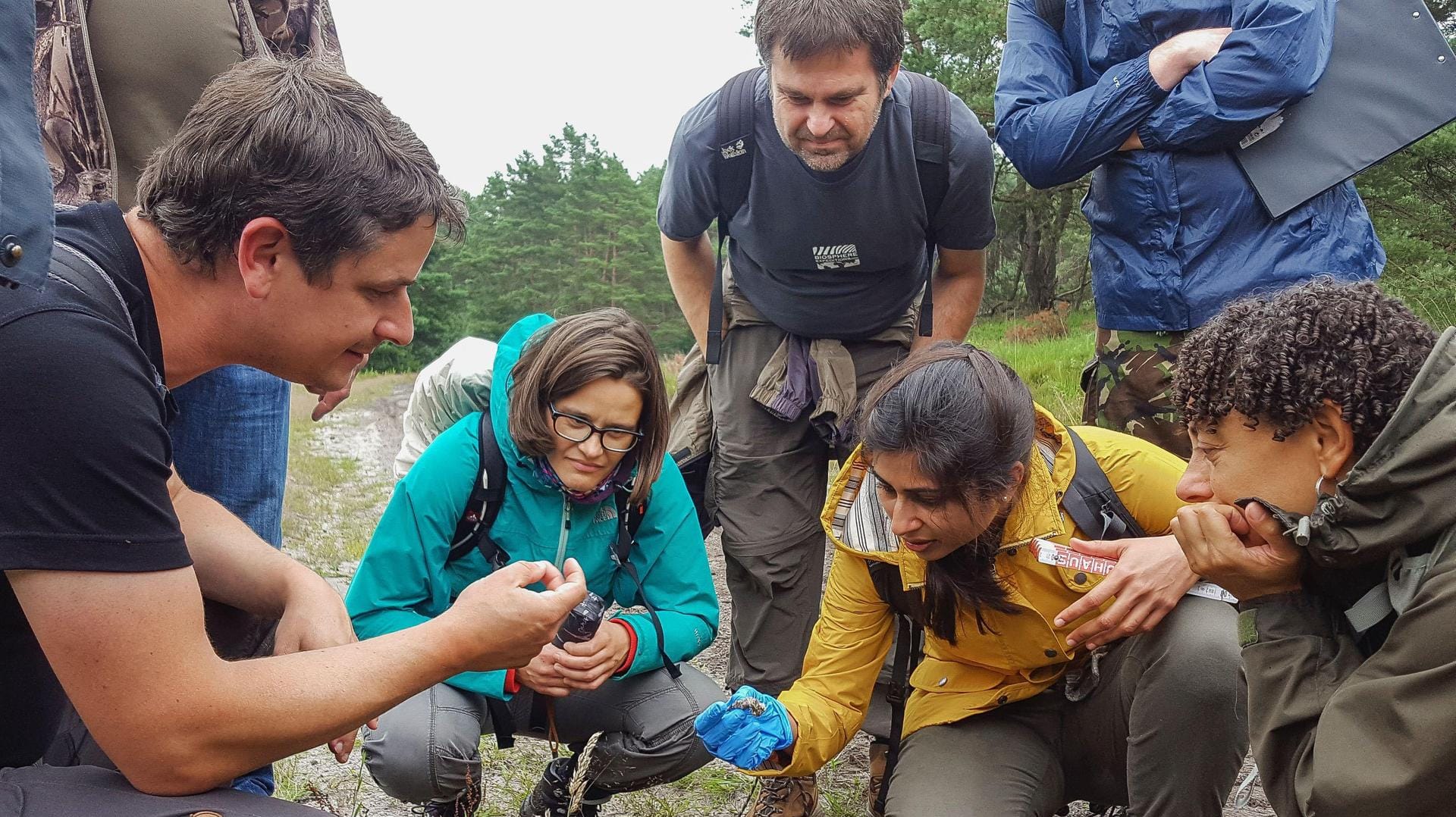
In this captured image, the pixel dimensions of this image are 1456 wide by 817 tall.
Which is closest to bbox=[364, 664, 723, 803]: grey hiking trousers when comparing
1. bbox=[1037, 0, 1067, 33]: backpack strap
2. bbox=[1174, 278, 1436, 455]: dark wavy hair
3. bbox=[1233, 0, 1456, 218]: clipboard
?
bbox=[1174, 278, 1436, 455]: dark wavy hair

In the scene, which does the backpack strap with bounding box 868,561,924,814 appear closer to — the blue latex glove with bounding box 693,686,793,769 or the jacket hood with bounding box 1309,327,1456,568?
the blue latex glove with bounding box 693,686,793,769

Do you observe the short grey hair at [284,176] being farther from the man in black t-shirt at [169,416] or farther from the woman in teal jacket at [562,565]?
the woman in teal jacket at [562,565]

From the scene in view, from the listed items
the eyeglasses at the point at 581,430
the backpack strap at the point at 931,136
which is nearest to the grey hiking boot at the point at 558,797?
the eyeglasses at the point at 581,430

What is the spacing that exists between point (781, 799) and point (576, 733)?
0.66 meters

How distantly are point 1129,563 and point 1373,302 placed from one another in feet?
2.99

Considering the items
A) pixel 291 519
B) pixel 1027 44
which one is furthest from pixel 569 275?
pixel 1027 44

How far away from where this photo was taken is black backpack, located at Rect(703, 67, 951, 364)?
3.94 metres

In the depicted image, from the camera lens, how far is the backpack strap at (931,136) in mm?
3936

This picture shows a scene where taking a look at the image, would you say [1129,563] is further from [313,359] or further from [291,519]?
[291,519]

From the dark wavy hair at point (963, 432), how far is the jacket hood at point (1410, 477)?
0.86m

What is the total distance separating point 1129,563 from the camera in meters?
2.92

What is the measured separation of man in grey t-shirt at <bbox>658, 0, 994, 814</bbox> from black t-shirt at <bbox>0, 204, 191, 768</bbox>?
2.42 m

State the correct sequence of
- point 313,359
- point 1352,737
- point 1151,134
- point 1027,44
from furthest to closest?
point 1027,44
point 1151,134
point 313,359
point 1352,737

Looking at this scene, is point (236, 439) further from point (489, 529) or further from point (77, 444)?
point (77, 444)
